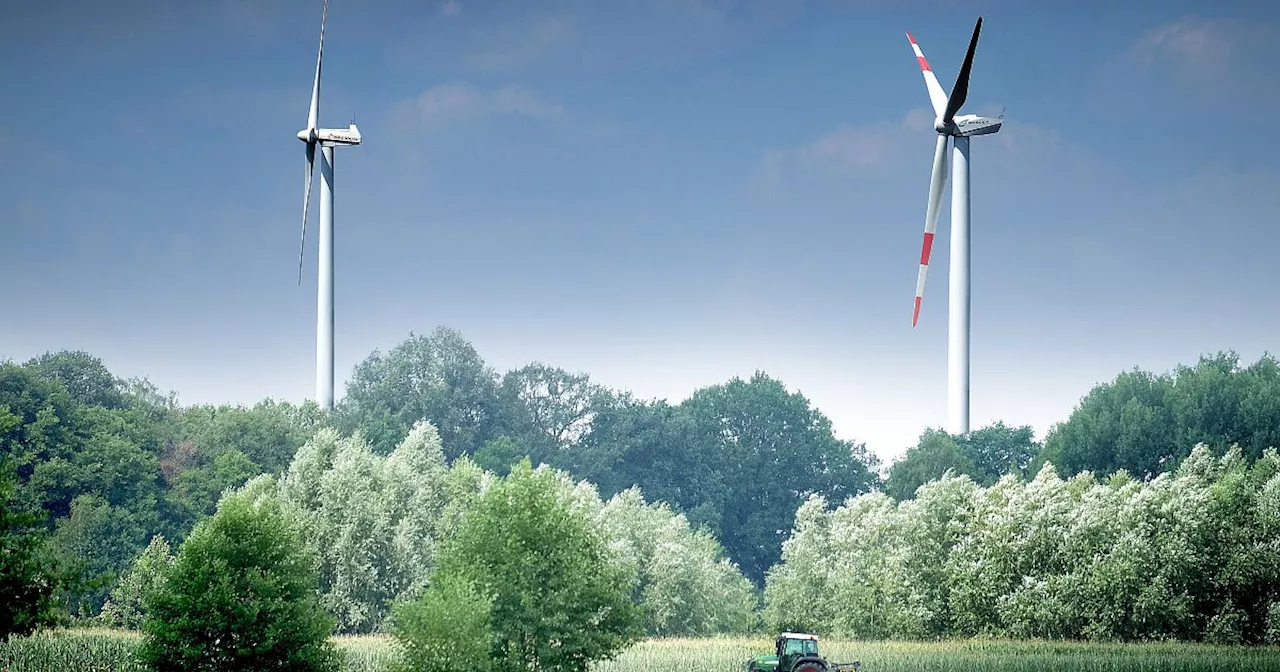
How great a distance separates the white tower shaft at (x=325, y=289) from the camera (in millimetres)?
129750

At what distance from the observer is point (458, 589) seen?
208ft

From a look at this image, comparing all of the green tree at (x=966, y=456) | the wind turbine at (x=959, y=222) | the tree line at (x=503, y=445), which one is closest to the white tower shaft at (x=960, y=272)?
the wind turbine at (x=959, y=222)

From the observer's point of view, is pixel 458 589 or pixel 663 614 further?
pixel 663 614

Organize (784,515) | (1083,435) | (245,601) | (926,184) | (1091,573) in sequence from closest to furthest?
1. (245,601)
2. (1091,573)
3. (1083,435)
4. (784,515)
5. (926,184)

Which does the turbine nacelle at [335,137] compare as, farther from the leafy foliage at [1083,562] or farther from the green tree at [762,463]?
the green tree at [762,463]

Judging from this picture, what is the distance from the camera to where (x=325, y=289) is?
12962 cm

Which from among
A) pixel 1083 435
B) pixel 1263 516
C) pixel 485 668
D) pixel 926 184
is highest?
pixel 926 184

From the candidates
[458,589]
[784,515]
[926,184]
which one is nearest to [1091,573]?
[458,589]

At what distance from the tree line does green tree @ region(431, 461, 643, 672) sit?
14.0 m

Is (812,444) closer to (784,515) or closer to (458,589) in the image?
(784,515)

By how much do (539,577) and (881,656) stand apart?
2590 cm

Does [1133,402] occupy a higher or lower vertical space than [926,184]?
lower

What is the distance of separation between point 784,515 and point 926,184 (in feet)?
135

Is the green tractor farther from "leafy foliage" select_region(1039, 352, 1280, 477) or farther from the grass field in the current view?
"leafy foliage" select_region(1039, 352, 1280, 477)
